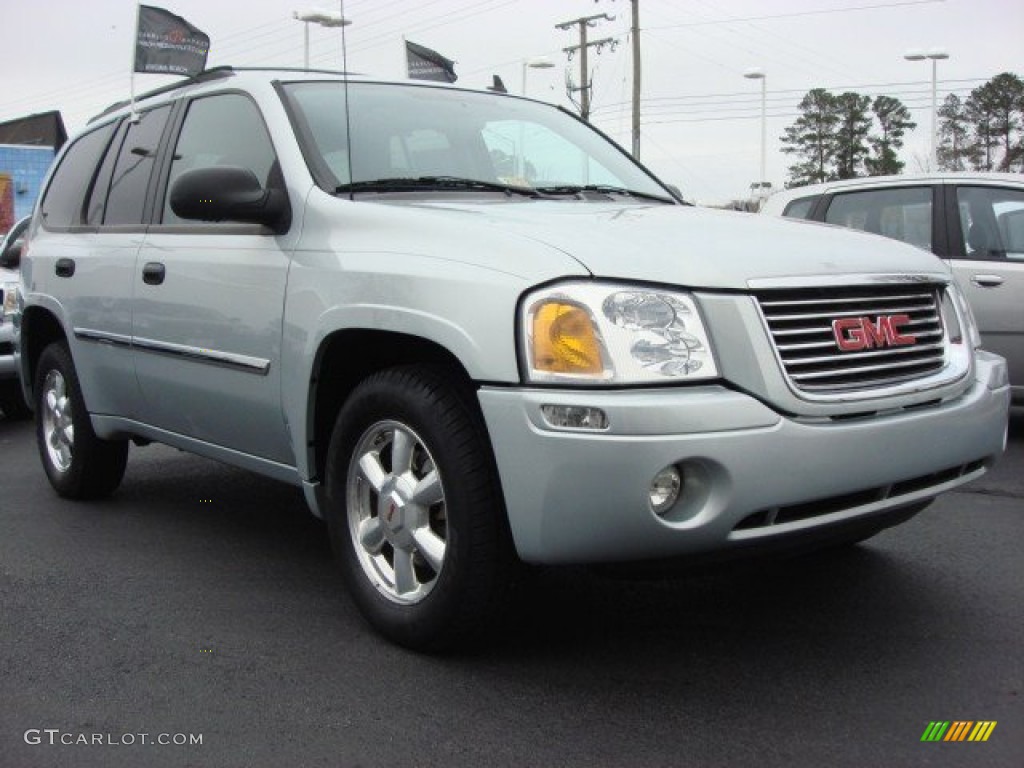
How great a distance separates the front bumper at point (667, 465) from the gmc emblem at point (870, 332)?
0.73 ft

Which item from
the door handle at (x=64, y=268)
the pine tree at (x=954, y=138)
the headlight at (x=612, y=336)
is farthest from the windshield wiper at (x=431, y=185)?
the pine tree at (x=954, y=138)

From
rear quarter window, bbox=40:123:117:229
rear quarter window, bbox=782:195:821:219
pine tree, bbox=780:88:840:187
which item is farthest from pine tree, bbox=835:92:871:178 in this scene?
rear quarter window, bbox=40:123:117:229

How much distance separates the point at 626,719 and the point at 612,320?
3.33 feet

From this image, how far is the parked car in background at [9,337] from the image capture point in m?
8.52

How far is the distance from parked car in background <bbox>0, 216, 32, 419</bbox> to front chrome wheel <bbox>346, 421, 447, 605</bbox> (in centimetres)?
549

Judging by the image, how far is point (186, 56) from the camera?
5973mm

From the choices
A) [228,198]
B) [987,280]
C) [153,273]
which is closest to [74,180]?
[153,273]

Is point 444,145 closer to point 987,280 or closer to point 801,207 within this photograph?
point 987,280

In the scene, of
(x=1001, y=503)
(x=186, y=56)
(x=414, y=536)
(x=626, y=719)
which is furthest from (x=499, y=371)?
(x=186, y=56)

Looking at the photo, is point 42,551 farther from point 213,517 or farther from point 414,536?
point 414,536

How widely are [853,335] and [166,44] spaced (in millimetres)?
4342

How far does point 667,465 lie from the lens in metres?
2.72

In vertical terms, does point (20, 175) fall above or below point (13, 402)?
above

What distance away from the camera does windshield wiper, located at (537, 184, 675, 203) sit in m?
4.11
